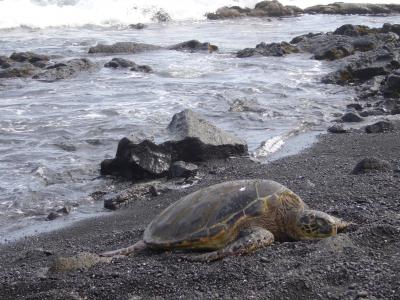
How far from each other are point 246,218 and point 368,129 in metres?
4.71

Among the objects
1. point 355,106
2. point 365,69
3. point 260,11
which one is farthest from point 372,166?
point 260,11

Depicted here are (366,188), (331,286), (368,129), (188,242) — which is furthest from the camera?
(368,129)

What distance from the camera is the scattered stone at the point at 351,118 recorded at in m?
9.35

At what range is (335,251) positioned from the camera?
3861 millimetres

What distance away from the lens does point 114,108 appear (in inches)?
424

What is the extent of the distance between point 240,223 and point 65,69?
37.1 feet

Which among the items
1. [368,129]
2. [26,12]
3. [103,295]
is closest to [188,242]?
[103,295]

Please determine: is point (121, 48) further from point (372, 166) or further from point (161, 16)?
point (372, 166)

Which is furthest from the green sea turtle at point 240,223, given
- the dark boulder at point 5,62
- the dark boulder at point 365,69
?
the dark boulder at point 5,62

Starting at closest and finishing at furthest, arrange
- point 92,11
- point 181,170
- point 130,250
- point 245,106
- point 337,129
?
point 130,250, point 181,170, point 337,129, point 245,106, point 92,11

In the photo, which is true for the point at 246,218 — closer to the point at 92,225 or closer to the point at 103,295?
the point at 103,295

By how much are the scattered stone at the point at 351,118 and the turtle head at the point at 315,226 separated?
5.42 meters

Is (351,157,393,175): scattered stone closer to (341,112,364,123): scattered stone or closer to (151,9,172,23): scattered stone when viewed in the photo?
(341,112,364,123): scattered stone

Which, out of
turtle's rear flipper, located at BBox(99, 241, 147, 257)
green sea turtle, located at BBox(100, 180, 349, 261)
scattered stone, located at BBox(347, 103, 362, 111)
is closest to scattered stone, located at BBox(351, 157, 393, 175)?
green sea turtle, located at BBox(100, 180, 349, 261)
